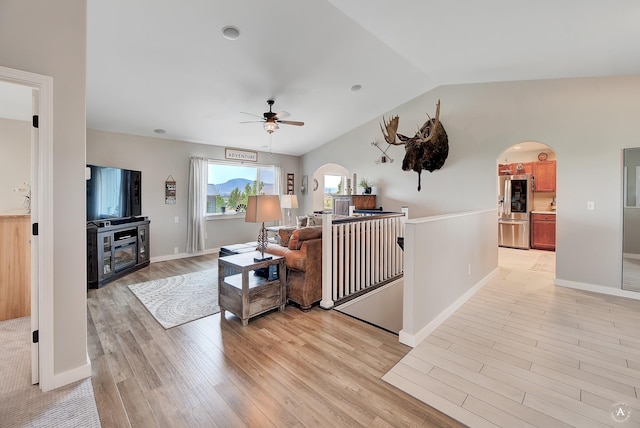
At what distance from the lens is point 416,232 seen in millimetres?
2584

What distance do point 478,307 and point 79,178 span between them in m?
4.22

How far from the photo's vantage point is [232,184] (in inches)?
287

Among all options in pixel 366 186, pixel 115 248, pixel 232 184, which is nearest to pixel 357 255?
pixel 366 186

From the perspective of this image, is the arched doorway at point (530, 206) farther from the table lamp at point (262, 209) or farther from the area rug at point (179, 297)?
the area rug at point (179, 297)

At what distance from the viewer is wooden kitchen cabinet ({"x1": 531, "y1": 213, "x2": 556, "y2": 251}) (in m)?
6.76

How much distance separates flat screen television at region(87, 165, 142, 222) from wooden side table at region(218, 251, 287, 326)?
8.82 feet

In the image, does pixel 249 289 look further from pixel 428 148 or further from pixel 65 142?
pixel 428 148

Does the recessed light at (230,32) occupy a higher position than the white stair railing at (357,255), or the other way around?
the recessed light at (230,32)

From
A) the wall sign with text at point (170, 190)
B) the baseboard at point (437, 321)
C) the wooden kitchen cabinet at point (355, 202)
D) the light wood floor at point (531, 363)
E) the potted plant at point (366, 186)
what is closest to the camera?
the light wood floor at point (531, 363)

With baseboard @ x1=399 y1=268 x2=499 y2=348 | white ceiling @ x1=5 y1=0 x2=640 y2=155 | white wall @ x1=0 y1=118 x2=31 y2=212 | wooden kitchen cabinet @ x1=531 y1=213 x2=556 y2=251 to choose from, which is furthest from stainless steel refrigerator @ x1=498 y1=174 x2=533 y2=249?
white wall @ x1=0 y1=118 x2=31 y2=212

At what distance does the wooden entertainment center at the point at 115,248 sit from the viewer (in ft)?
13.5

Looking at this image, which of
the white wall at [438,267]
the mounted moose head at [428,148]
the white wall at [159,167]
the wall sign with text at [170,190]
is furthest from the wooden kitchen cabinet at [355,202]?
the wall sign with text at [170,190]

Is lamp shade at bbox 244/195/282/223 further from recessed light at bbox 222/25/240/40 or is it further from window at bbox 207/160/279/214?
window at bbox 207/160/279/214

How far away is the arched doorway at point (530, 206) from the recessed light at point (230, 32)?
6337 millimetres
